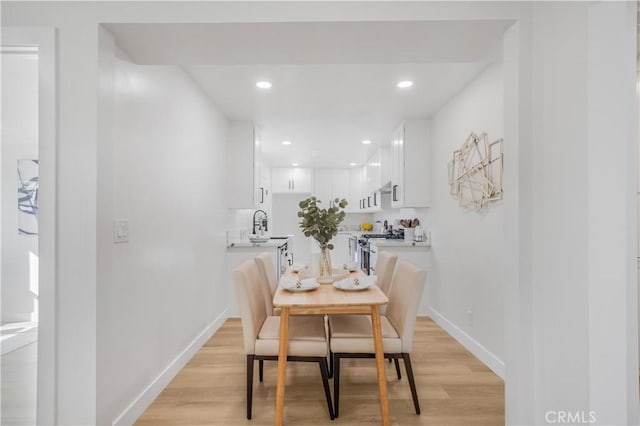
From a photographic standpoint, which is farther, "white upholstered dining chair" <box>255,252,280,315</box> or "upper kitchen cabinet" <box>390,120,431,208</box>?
"upper kitchen cabinet" <box>390,120,431,208</box>

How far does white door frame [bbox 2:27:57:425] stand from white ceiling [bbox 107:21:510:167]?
0.43 meters

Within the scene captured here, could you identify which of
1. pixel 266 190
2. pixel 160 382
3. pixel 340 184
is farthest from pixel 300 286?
pixel 340 184

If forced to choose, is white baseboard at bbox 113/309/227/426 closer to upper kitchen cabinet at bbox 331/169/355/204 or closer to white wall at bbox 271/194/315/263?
white wall at bbox 271/194/315/263

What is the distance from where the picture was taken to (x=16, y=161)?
6.23 feet

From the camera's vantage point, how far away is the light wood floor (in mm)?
2055

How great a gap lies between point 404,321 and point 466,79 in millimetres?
2209

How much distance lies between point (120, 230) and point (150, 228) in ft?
1.34

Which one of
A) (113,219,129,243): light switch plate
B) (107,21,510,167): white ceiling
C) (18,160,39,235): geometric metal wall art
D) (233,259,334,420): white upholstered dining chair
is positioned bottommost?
(233,259,334,420): white upholstered dining chair

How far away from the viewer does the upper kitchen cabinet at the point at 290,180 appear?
7.77 meters

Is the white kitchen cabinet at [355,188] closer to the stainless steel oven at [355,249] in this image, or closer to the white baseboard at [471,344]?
the stainless steel oven at [355,249]

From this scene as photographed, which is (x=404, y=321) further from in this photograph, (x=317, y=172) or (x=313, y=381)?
(x=317, y=172)

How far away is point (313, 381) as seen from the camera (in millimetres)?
2508
